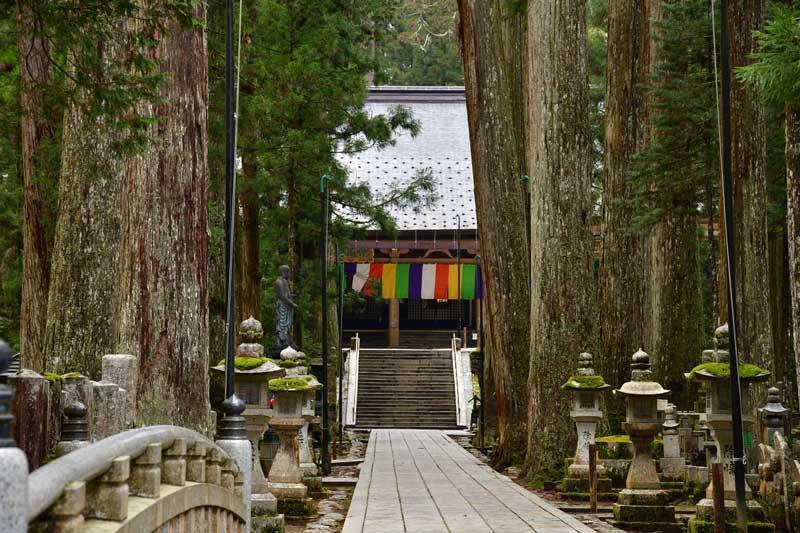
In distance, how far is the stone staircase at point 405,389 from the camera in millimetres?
31250

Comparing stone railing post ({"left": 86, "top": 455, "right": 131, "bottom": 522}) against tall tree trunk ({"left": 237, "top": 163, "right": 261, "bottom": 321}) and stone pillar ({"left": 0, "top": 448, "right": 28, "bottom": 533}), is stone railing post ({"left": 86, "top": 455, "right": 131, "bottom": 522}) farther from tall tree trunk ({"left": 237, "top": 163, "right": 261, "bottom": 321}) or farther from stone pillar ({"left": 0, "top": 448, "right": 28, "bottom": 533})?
tall tree trunk ({"left": 237, "top": 163, "right": 261, "bottom": 321})

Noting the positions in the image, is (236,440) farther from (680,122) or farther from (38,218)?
(680,122)

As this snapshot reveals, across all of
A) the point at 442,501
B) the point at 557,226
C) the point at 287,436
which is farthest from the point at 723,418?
the point at 557,226

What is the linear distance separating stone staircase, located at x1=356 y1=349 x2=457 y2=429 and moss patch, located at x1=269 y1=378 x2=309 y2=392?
18355 mm

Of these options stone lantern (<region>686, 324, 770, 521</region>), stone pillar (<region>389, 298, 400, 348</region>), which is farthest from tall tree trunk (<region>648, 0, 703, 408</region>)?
stone pillar (<region>389, 298, 400, 348</region>)

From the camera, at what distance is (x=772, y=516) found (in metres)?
9.61

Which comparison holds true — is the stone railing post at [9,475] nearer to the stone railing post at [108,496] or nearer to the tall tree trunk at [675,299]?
the stone railing post at [108,496]

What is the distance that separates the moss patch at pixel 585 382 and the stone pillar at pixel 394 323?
25240mm

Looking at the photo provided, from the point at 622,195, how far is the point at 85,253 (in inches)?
477

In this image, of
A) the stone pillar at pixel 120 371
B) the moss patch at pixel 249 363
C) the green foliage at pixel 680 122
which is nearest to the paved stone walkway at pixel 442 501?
the moss patch at pixel 249 363

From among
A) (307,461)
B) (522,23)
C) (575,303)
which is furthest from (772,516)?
(522,23)

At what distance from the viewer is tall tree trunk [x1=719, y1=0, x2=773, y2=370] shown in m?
14.0

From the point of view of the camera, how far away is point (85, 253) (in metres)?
10.5

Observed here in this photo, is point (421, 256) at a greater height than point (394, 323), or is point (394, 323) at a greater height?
point (421, 256)
